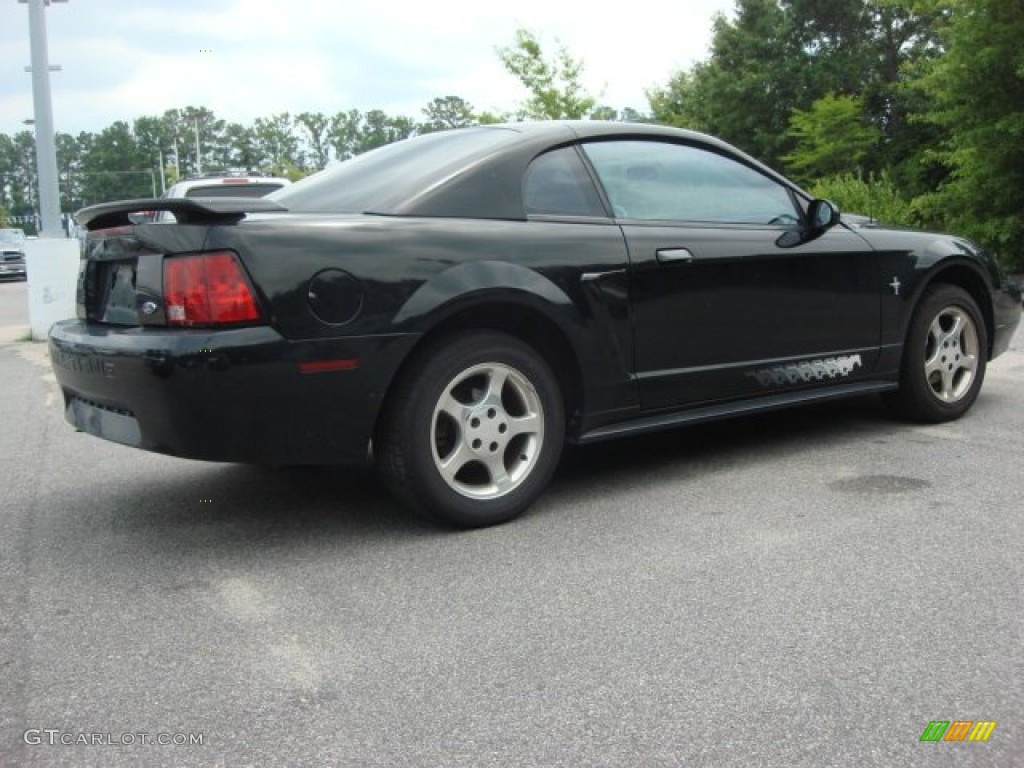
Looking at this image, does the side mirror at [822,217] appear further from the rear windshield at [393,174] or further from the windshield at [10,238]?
the windshield at [10,238]

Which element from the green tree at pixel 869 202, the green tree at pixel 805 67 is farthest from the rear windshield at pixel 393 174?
the green tree at pixel 805 67

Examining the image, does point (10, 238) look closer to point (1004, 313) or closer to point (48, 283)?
point (48, 283)

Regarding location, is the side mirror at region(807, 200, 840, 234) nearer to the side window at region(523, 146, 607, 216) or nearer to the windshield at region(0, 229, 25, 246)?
the side window at region(523, 146, 607, 216)

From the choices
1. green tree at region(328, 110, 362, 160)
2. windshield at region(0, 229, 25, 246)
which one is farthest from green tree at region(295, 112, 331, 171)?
windshield at region(0, 229, 25, 246)

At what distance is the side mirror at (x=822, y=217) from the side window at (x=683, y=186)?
76 mm

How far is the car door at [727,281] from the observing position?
406cm

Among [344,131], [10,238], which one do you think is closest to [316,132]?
[344,131]

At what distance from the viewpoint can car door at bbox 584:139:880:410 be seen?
406 cm

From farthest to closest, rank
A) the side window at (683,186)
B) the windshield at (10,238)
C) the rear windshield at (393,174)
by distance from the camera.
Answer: the windshield at (10,238), the side window at (683,186), the rear windshield at (393,174)

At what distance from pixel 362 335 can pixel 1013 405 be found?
4.08 meters

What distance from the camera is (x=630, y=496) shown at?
411cm

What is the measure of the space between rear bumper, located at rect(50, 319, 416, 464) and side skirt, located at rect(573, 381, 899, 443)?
99 centimetres

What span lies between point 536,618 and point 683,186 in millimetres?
2242

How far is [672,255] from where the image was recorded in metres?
4.07
